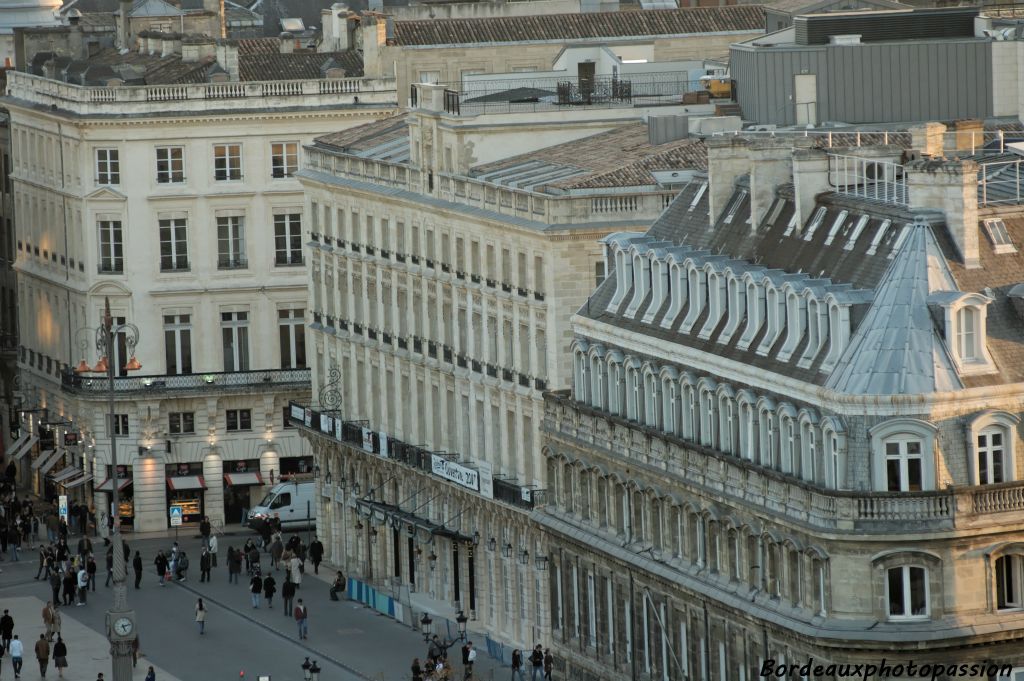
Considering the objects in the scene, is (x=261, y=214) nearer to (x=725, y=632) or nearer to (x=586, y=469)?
(x=586, y=469)

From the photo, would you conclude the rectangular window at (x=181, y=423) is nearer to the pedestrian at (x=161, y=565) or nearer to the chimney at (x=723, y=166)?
the pedestrian at (x=161, y=565)

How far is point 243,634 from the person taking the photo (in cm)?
14012

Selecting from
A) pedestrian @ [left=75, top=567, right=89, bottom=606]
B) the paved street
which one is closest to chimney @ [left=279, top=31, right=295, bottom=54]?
the paved street

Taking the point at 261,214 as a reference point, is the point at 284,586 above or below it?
below

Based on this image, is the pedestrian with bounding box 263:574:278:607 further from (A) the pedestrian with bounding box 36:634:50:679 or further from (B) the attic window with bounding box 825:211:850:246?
(B) the attic window with bounding box 825:211:850:246

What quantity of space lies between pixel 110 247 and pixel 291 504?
53.1ft

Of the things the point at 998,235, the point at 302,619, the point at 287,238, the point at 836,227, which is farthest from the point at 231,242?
the point at 998,235

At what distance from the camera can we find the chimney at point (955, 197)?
337ft

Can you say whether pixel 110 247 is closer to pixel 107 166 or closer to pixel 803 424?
pixel 107 166

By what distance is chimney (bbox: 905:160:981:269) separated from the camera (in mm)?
102812

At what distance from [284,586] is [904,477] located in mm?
47368

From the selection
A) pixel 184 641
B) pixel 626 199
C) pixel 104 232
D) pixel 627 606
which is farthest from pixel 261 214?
pixel 627 606

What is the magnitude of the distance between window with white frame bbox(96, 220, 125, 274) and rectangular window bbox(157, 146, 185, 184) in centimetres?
298

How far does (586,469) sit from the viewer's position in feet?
396
